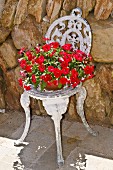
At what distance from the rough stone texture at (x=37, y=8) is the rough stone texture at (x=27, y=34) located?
2.8 inches

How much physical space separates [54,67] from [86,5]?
2.08ft

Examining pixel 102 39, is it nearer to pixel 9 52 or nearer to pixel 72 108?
pixel 72 108

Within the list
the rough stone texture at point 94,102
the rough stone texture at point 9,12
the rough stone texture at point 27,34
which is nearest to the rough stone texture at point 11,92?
the rough stone texture at point 27,34

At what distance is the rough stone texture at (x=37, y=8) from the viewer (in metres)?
3.32

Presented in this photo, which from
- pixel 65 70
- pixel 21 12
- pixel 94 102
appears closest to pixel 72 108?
pixel 94 102

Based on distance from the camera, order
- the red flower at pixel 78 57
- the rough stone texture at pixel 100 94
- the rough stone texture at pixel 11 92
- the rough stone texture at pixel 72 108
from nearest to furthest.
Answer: the red flower at pixel 78 57, the rough stone texture at pixel 100 94, the rough stone texture at pixel 72 108, the rough stone texture at pixel 11 92

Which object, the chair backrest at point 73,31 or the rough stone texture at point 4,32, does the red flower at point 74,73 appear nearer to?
the chair backrest at point 73,31

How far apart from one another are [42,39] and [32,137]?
83 cm

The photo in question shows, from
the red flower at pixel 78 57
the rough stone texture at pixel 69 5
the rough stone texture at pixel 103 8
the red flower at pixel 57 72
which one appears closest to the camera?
the red flower at pixel 57 72

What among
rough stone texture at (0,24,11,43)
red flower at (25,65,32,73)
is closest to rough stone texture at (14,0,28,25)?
rough stone texture at (0,24,11,43)

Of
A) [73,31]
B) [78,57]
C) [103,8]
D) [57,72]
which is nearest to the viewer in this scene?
[57,72]

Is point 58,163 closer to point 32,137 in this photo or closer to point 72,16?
point 32,137

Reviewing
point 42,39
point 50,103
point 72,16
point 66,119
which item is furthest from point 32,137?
point 72,16

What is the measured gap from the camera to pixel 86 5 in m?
3.19
